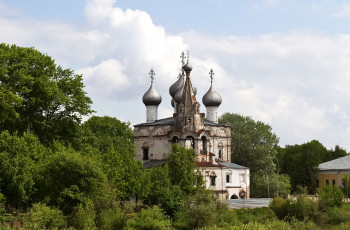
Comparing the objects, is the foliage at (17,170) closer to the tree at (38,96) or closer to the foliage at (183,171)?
the tree at (38,96)

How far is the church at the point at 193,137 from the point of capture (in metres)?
56.5

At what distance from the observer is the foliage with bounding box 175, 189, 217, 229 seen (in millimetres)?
35406

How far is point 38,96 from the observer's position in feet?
143

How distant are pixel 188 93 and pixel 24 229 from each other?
3155 centimetres

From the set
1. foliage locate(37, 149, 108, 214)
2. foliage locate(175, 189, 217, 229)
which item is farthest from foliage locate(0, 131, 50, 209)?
foliage locate(175, 189, 217, 229)

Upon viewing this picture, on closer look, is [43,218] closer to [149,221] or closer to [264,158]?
[149,221]

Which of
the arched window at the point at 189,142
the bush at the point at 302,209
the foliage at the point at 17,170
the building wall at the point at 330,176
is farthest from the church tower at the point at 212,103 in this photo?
the foliage at the point at 17,170

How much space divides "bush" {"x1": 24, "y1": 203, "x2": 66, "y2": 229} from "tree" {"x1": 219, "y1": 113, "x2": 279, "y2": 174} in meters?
42.0

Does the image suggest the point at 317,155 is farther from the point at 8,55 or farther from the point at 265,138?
the point at 8,55

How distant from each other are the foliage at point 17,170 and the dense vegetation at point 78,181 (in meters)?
0.06

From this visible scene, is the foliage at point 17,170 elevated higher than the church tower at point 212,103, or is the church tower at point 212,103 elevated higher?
the church tower at point 212,103

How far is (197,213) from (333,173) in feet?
141

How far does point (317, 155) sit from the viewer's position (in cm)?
7519

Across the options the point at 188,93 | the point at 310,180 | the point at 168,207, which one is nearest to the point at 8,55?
the point at 168,207
